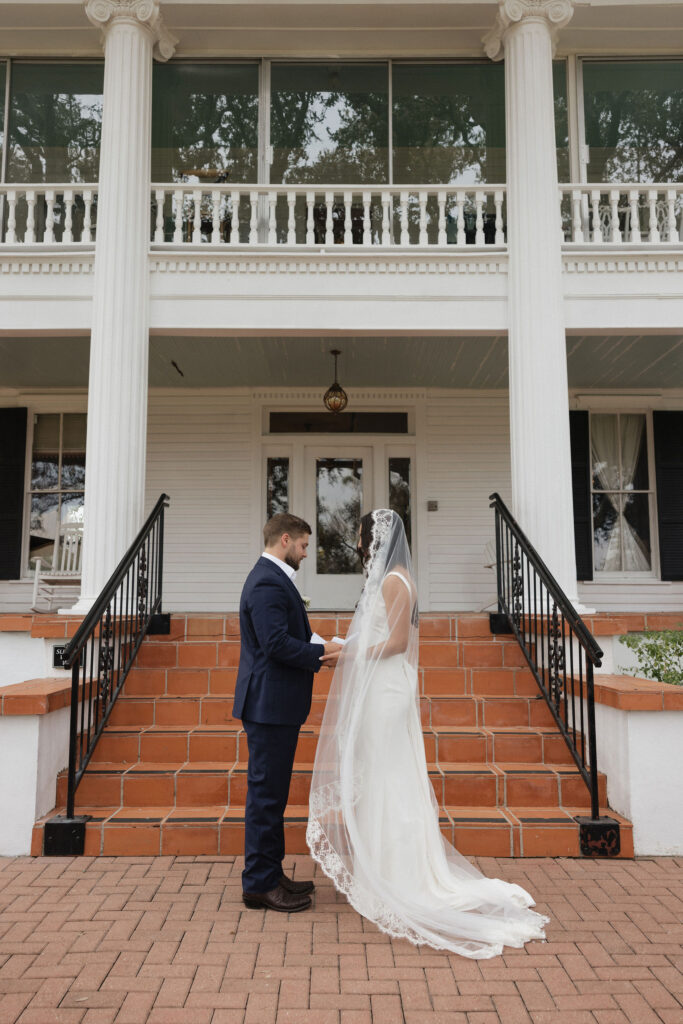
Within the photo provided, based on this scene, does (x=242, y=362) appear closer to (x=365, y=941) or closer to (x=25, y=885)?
(x=25, y=885)

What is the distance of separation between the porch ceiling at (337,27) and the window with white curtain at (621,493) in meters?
4.13

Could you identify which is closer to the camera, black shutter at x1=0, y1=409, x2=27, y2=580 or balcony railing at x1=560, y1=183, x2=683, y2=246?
balcony railing at x1=560, y1=183, x2=683, y2=246

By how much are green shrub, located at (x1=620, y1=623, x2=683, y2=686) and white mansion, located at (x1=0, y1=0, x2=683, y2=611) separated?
0.90m

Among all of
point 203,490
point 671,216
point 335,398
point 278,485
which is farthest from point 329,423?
point 671,216

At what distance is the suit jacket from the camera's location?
3576 mm

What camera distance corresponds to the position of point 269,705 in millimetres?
3584

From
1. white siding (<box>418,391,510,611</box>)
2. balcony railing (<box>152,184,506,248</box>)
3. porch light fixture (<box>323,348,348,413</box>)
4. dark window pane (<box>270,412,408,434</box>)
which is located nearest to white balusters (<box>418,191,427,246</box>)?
balcony railing (<box>152,184,506,248</box>)

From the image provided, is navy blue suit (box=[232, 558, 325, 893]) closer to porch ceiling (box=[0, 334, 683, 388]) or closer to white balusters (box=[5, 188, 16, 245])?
porch ceiling (box=[0, 334, 683, 388])

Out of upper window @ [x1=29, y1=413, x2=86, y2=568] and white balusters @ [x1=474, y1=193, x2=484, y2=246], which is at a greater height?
white balusters @ [x1=474, y1=193, x2=484, y2=246]

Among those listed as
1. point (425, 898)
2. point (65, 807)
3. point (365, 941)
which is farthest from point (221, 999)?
point (65, 807)

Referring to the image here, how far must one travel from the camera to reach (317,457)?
9562 millimetres

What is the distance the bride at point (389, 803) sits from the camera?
10.9 feet

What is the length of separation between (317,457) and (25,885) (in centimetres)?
639

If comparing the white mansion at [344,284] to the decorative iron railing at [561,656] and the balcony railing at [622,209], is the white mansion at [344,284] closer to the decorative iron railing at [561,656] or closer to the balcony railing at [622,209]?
the balcony railing at [622,209]
